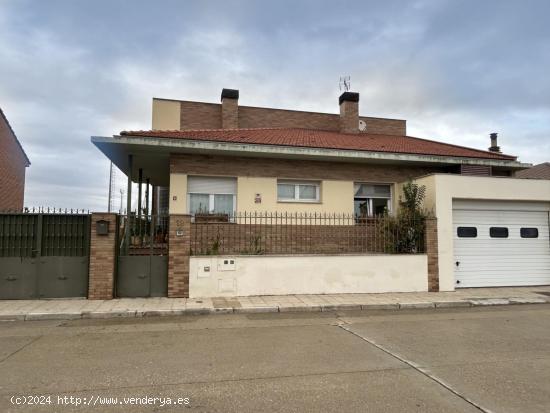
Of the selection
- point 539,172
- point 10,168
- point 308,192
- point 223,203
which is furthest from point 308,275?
point 539,172

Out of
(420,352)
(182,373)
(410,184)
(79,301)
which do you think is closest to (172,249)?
(79,301)

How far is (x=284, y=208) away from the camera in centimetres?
1284

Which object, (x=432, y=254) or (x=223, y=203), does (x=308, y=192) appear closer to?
(x=223, y=203)

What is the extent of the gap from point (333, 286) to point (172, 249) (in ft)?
13.5

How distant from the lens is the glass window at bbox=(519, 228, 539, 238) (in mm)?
12656

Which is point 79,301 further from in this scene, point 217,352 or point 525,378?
point 525,378

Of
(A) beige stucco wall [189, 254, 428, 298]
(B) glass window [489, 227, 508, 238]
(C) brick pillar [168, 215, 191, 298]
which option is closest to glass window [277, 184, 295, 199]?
(A) beige stucco wall [189, 254, 428, 298]

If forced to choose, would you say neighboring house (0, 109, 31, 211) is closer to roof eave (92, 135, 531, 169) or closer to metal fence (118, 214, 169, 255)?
roof eave (92, 135, 531, 169)

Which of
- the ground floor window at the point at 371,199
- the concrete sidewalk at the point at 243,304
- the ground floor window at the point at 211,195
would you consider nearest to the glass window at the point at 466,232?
the concrete sidewalk at the point at 243,304

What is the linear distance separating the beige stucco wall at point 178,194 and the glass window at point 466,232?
26.6 ft

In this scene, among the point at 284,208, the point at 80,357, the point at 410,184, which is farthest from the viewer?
the point at 284,208

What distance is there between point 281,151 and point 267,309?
5092mm

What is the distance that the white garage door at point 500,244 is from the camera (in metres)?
12.1

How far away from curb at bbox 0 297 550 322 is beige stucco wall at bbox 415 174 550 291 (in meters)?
1.52
